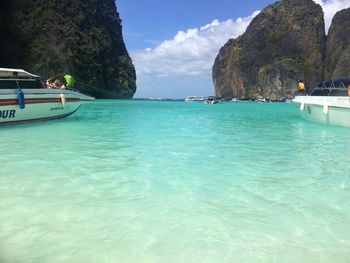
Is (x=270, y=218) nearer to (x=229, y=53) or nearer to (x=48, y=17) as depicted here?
(x=48, y=17)

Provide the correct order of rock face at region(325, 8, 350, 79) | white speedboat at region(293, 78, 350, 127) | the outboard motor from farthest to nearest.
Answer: rock face at region(325, 8, 350, 79), white speedboat at region(293, 78, 350, 127), the outboard motor

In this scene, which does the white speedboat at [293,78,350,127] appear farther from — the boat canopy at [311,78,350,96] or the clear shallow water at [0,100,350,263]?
the clear shallow water at [0,100,350,263]

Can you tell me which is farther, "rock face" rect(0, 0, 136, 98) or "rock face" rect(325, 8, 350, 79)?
"rock face" rect(325, 8, 350, 79)

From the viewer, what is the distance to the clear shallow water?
433 cm

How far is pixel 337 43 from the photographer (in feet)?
532

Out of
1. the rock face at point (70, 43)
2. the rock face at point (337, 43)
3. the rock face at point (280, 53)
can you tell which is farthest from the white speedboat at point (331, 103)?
the rock face at point (337, 43)

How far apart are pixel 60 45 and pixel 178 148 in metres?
89.5

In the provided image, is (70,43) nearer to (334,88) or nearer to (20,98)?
(20,98)

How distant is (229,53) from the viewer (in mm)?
195125

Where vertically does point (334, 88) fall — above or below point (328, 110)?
above

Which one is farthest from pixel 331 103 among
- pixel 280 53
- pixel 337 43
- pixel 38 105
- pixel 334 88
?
pixel 337 43

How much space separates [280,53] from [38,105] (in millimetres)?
155945

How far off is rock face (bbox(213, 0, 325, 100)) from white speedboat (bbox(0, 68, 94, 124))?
444 ft

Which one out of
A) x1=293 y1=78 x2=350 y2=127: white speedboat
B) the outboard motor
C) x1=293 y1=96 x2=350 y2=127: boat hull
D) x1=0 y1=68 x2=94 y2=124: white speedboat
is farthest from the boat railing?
the outboard motor
